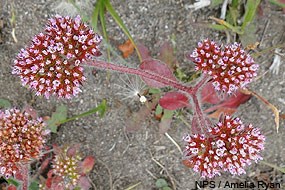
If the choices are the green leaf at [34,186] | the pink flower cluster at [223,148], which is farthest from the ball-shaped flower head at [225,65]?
the green leaf at [34,186]

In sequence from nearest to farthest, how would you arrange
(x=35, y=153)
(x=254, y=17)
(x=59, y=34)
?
(x=59, y=34) < (x=35, y=153) < (x=254, y=17)

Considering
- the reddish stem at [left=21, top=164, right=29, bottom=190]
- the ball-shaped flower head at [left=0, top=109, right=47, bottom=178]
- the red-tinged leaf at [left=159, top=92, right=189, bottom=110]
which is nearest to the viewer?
the ball-shaped flower head at [left=0, top=109, right=47, bottom=178]

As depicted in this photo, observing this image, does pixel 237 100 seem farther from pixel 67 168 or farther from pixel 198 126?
pixel 67 168

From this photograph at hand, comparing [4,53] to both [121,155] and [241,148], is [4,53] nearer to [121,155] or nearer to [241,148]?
[121,155]

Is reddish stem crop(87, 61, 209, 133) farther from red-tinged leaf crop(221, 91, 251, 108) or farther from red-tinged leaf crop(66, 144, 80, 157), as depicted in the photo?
red-tinged leaf crop(66, 144, 80, 157)

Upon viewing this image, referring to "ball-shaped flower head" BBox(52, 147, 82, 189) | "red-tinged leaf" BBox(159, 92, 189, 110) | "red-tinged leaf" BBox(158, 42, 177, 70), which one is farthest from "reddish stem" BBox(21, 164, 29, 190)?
"red-tinged leaf" BBox(158, 42, 177, 70)

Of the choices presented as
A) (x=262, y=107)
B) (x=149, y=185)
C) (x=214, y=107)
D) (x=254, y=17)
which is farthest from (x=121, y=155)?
(x=254, y=17)
